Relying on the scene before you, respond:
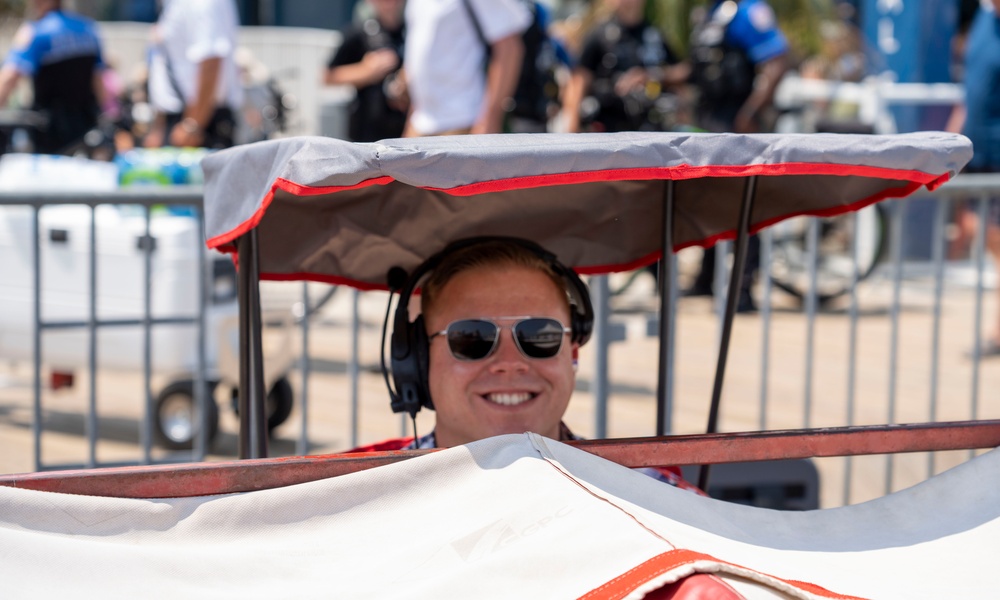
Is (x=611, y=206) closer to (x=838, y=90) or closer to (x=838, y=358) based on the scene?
(x=838, y=358)

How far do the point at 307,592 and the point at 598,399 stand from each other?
2.51 m


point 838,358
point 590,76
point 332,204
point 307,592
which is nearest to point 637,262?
point 332,204

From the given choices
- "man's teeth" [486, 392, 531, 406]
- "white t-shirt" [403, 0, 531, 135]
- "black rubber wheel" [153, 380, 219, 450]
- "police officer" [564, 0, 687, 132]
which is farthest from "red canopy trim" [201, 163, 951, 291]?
"police officer" [564, 0, 687, 132]

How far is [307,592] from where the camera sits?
5.71 ft

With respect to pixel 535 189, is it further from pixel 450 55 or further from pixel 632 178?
pixel 450 55

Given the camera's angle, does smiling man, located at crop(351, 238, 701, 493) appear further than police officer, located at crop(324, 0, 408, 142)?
No

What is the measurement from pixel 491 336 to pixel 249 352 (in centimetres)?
63

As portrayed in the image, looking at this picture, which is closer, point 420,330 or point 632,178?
point 632,178

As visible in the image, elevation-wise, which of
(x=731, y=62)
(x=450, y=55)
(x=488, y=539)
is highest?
(x=731, y=62)

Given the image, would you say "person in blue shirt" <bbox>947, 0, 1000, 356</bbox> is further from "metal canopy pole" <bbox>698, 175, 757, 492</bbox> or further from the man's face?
the man's face

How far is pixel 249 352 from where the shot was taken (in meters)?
2.79

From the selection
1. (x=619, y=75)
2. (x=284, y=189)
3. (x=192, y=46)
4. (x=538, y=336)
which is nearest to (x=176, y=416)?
(x=192, y=46)

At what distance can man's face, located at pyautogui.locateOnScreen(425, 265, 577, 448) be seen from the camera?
2.46 metres

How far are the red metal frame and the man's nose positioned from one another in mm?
430
